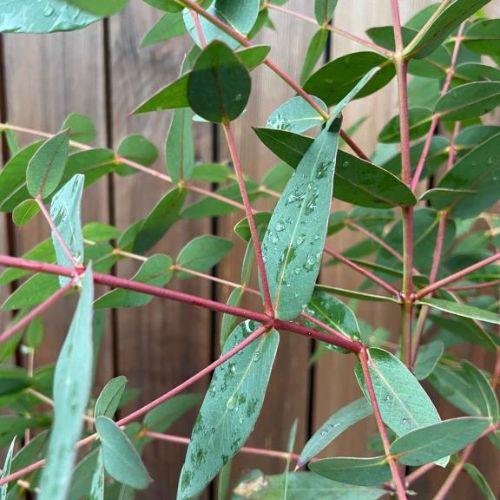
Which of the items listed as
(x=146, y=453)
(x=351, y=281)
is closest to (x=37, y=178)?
(x=351, y=281)

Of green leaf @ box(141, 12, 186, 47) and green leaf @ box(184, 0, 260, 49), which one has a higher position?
green leaf @ box(141, 12, 186, 47)

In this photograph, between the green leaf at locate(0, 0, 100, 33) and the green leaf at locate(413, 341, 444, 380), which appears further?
the green leaf at locate(413, 341, 444, 380)

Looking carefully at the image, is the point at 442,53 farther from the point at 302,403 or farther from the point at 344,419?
the point at 302,403

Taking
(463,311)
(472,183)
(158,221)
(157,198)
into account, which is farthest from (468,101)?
(157,198)

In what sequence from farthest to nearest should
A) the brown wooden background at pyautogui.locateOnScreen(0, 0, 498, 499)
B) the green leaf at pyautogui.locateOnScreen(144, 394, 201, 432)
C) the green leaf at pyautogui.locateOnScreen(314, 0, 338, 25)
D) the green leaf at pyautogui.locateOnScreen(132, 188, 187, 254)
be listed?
the brown wooden background at pyautogui.locateOnScreen(0, 0, 498, 499), the green leaf at pyautogui.locateOnScreen(144, 394, 201, 432), the green leaf at pyautogui.locateOnScreen(132, 188, 187, 254), the green leaf at pyautogui.locateOnScreen(314, 0, 338, 25)

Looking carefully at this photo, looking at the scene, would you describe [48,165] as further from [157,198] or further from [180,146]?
[157,198]

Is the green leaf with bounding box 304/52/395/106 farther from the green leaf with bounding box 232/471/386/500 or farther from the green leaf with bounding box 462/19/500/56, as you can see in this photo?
the green leaf with bounding box 232/471/386/500

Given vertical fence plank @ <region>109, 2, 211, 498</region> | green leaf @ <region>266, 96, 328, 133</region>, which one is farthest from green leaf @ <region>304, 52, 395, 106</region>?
vertical fence plank @ <region>109, 2, 211, 498</region>
